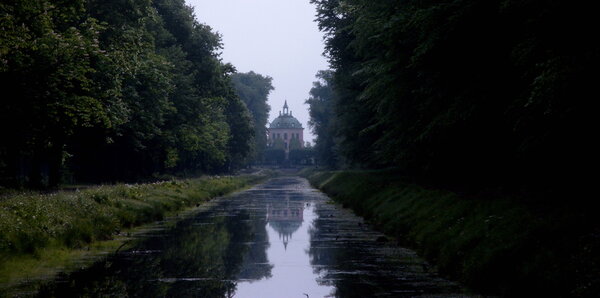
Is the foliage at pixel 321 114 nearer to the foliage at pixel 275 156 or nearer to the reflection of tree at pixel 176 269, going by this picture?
the foliage at pixel 275 156

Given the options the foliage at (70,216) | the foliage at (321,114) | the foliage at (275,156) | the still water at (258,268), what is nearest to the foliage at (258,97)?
the foliage at (321,114)

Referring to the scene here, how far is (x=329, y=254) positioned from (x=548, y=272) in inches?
311

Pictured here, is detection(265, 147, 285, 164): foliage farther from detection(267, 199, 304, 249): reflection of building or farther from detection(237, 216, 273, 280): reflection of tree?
detection(237, 216, 273, 280): reflection of tree

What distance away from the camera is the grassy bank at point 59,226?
1466cm

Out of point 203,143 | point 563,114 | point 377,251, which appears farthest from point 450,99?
point 203,143

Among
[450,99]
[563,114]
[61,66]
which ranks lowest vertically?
[563,114]

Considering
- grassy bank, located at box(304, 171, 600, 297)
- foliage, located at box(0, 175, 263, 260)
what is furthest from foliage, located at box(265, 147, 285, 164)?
grassy bank, located at box(304, 171, 600, 297)

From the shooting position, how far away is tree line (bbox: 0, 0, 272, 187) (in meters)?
27.4

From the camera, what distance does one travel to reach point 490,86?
1666cm

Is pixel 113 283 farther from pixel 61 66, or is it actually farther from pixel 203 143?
pixel 203 143

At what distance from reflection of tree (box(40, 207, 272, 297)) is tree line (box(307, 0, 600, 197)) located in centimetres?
642

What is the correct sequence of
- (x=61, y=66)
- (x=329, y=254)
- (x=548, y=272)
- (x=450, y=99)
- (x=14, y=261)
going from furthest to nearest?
(x=61, y=66)
(x=450, y=99)
(x=329, y=254)
(x=14, y=261)
(x=548, y=272)

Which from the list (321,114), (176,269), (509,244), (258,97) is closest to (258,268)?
(176,269)

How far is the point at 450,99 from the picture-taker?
1891 cm
